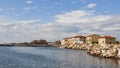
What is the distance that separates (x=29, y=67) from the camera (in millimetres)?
52094

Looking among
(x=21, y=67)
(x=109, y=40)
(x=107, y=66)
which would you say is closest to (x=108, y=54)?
(x=107, y=66)

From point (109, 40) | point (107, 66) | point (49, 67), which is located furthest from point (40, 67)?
point (109, 40)

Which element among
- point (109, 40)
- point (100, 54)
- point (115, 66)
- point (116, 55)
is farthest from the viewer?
point (109, 40)

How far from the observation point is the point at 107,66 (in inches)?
2181

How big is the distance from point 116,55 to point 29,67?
98.7 ft

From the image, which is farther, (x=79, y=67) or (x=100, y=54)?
(x=100, y=54)

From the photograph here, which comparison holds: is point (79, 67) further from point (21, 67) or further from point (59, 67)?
point (21, 67)

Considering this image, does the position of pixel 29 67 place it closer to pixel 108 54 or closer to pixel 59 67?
pixel 59 67

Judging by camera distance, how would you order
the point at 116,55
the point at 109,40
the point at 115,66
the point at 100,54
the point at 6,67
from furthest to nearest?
1. the point at 109,40
2. the point at 100,54
3. the point at 116,55
4. the point at 115,66
5. the point at 6,67

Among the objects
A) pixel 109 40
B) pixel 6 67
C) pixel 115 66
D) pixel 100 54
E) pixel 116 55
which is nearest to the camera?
pixel 6 67

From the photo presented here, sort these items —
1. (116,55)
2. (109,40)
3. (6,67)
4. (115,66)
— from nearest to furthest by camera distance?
1. (6,67)
2. (115,66)
3. (116,55)
4. (109,40)

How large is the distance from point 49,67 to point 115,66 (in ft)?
43.0

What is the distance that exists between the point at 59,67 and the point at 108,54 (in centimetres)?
2860

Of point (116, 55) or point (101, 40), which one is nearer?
point (116, 55)
